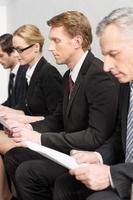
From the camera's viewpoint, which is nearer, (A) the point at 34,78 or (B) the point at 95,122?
(B) the point at 95,122

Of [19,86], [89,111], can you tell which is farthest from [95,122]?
[19,86]

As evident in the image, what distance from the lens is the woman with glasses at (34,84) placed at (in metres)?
2.81

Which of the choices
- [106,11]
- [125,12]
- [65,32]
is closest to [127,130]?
[125,12]

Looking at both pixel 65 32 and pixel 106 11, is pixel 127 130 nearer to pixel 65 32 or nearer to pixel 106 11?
pixel 65 32

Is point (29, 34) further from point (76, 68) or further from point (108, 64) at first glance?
point (108, 64)

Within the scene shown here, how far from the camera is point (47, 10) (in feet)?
12.3

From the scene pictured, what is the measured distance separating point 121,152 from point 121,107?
0.23 m

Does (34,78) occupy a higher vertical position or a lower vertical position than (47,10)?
lower

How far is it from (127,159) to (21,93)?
1596 mm

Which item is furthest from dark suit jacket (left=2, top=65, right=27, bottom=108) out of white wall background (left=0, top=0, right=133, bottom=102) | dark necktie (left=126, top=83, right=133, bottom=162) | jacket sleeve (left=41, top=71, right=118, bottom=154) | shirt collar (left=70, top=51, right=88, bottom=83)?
dark necktie (left=126, top=83, right=133, bottom=162)

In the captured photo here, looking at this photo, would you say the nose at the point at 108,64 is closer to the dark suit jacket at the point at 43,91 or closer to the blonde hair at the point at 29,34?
the dark suit jacket at the point at 43,91

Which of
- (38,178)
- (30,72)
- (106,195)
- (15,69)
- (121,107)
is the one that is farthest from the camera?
(15,69)

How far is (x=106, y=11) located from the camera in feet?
9.75

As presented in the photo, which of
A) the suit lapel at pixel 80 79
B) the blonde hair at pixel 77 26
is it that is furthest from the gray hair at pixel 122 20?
the blonde hair at pixel 77 26
